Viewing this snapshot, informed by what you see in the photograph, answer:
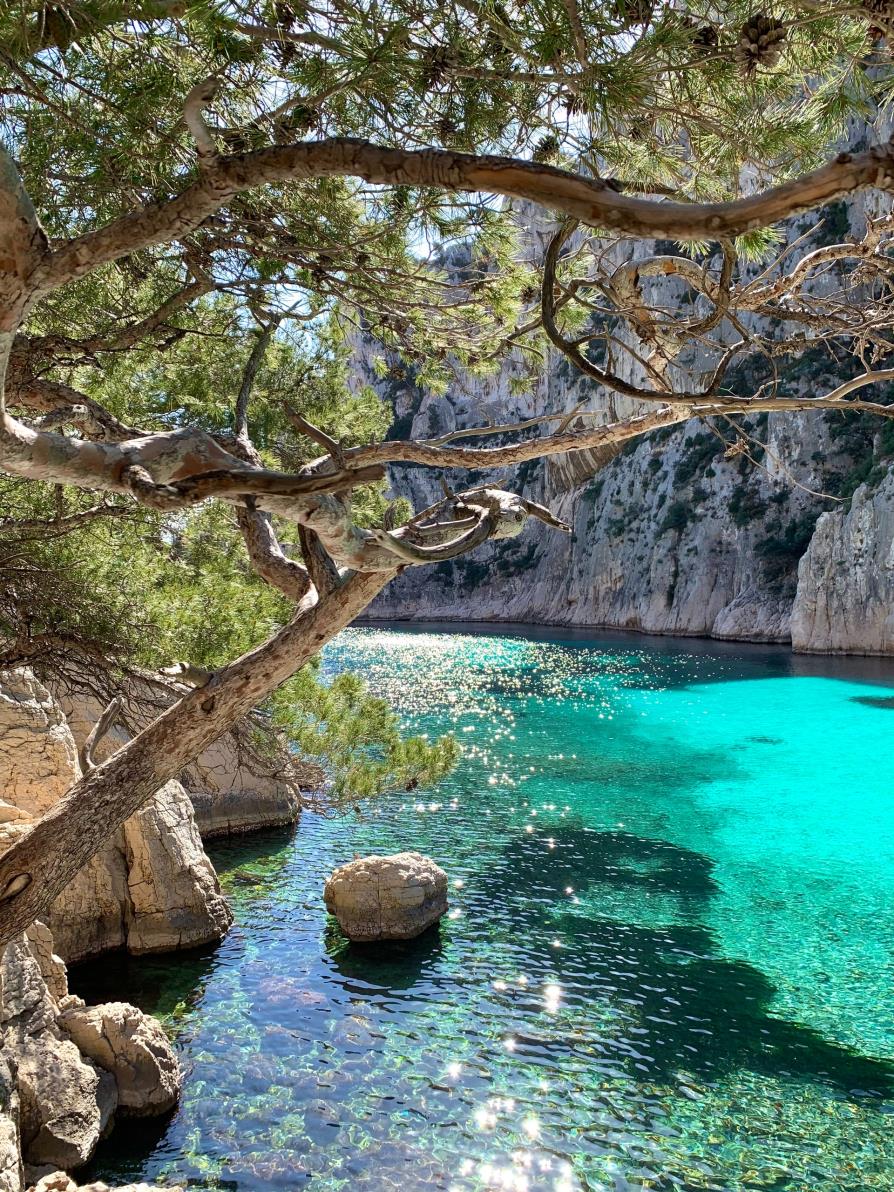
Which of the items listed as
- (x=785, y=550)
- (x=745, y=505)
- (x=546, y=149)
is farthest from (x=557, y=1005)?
(x=745, y=505)

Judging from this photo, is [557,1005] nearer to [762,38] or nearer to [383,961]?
[383,961]

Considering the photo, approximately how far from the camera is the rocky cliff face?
32156 mm

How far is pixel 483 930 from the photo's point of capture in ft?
28.2

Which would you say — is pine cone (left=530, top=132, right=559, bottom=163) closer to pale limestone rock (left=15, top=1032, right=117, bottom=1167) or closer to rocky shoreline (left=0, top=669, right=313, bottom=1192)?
rocky shoreline (left=0, top=669, right=313, bottom=1192)

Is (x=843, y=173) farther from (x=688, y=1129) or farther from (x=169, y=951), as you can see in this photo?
(x=169, y=951)

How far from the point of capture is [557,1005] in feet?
23.1

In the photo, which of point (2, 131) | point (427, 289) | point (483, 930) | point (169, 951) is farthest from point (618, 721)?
point (2, 131)

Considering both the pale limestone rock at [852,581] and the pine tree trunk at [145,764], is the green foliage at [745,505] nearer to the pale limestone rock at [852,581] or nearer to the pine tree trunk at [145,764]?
the pale limestone rock at [852,581]

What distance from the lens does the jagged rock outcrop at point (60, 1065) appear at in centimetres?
456

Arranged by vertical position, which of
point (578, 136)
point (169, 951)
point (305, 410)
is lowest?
point (169, 951)

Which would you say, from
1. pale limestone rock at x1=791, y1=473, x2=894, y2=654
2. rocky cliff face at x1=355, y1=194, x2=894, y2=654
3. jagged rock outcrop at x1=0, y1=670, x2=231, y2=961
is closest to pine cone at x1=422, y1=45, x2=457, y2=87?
jagged rock outcrop at x1=0, y1=670, x2=231, y2=961

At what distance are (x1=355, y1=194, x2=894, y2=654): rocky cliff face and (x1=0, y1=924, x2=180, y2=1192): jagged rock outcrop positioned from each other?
19568 mm

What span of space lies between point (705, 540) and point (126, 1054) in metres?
41.2

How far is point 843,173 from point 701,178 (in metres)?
2.59
